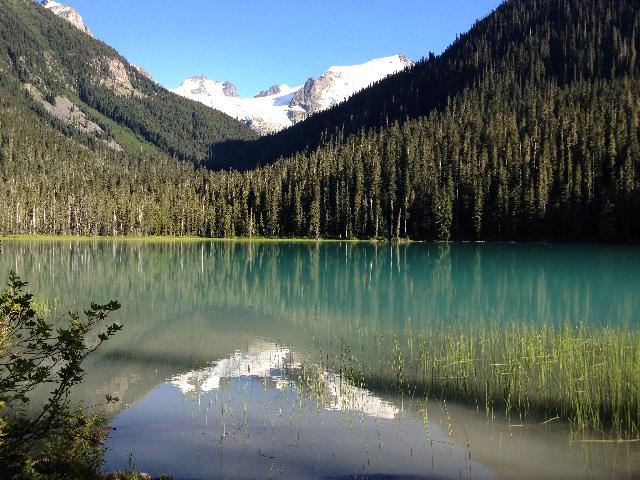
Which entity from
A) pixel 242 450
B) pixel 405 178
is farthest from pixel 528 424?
pixel 405 178

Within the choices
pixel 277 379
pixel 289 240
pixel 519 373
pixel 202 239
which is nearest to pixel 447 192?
pixel 289 240

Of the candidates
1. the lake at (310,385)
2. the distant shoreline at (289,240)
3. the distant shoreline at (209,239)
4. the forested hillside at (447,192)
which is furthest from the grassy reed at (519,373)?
the distant shoreline at (209,239)

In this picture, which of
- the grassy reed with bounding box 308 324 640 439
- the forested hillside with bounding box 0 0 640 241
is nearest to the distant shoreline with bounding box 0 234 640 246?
the forested hillside with bounding box 0 0 640 241

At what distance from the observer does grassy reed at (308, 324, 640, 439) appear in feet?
52.5

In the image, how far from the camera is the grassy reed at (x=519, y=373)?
52.5 feet

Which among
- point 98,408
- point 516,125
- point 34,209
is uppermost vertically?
point 516,125

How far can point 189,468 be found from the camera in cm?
1273

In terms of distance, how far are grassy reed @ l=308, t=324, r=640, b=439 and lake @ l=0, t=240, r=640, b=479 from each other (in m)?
0.46

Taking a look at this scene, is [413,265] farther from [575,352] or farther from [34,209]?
[34,209]

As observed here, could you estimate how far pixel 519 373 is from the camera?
18406 mm

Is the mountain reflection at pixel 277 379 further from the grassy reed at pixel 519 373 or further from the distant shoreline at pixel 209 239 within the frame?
the distant shoreline at pixel 209 239

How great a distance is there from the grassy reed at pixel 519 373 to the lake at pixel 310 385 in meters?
0.46

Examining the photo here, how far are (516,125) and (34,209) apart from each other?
180 meters

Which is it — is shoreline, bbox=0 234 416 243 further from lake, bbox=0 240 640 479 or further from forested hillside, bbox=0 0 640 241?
lake, bbox=0 240 640 479
